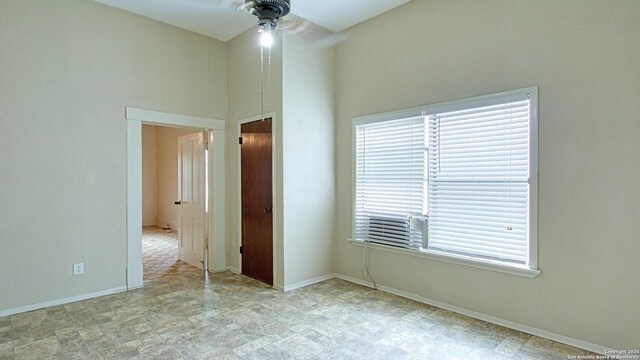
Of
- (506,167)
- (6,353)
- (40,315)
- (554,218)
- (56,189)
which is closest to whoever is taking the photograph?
(6,353)

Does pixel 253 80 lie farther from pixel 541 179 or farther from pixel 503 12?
pixel 541 179

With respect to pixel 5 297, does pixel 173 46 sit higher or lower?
higher

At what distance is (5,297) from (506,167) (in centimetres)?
483

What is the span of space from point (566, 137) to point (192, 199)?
15.2 ft

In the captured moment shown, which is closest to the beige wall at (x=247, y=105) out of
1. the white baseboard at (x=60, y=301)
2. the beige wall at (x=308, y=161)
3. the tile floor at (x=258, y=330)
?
the beige wall at (x=308, y=161)

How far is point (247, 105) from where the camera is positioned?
14.9 feet

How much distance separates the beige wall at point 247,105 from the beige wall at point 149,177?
5.48 metres


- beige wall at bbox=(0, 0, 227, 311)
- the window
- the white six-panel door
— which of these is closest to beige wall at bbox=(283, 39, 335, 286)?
the window

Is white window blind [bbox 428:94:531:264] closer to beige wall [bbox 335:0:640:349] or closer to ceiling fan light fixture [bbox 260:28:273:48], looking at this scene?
beige wall [bbox 335:0:640:349]

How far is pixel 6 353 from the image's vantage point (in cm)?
→ 254

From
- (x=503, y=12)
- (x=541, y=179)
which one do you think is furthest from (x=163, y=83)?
(x=541, y=179)

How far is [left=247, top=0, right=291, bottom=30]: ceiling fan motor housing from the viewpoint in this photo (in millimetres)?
2760

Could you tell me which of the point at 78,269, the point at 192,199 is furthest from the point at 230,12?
the point at 78,269

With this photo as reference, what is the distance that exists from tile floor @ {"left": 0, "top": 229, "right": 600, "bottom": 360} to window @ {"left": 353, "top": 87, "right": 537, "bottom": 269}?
0.70m
